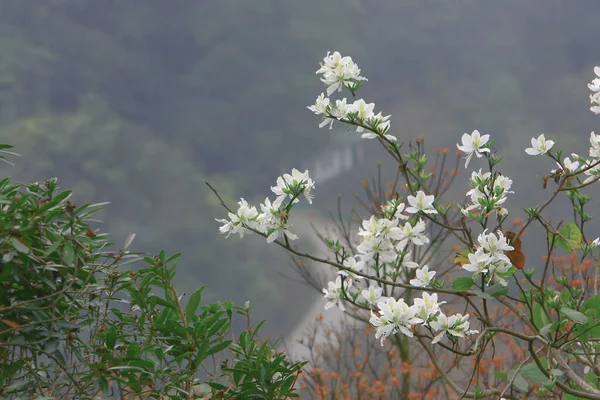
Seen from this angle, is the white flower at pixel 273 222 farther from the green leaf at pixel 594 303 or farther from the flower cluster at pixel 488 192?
the green leaf at pixel 594 303

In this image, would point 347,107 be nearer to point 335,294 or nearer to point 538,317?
point 335,294

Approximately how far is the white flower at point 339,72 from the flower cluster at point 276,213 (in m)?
0.39

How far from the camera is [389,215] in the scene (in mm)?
1390

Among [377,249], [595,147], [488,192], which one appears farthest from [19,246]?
[595,147]

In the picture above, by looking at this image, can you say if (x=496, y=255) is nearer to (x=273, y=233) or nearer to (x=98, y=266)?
(x=273, y=233)

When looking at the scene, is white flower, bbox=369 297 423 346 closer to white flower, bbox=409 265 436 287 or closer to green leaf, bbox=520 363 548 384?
white flower, bbox=409 265 436 287

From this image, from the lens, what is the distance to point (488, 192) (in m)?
1.38

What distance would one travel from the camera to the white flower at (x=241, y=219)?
1370 millimetres

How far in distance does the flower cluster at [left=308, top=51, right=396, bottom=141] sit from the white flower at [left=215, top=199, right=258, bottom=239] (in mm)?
321

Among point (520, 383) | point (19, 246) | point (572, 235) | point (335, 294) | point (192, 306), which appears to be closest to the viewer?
point (19, 246)

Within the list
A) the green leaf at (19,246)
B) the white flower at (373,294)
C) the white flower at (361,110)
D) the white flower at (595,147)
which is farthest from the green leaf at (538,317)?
the green leaf at (19,246)

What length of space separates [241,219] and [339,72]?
489 mm

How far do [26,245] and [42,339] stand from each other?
16 centimetres

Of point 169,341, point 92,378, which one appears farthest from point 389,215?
point 92,378
